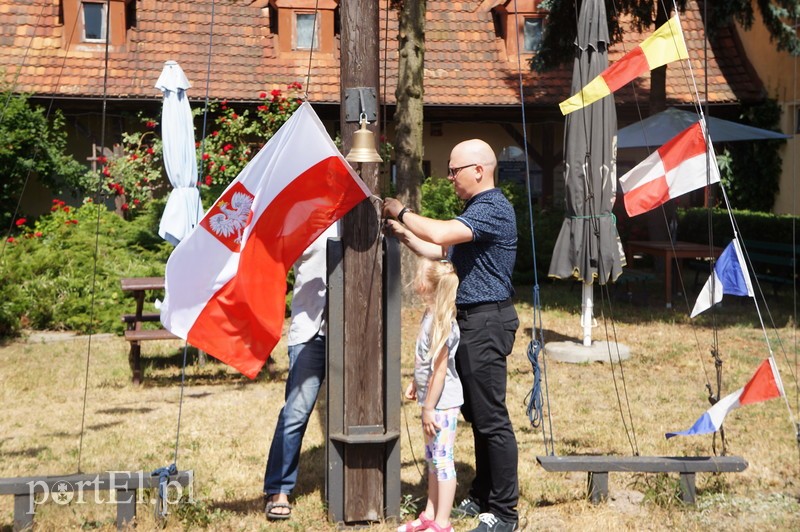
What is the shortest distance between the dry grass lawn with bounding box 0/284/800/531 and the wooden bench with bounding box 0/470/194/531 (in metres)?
0.14

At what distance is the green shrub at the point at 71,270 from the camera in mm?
11812

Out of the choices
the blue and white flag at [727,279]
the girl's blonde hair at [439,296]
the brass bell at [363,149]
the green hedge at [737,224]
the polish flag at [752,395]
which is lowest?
the polish flag at [752,395]

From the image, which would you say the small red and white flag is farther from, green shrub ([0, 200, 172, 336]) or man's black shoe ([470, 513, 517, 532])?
green shrub ([0, 200, 172, 336])

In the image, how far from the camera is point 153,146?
16.2m

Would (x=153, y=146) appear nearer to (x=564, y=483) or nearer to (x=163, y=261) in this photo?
(x=163, y=261)

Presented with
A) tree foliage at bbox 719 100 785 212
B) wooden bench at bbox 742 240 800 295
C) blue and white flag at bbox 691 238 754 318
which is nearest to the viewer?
blue and white flag at bbox 691 238 754 318

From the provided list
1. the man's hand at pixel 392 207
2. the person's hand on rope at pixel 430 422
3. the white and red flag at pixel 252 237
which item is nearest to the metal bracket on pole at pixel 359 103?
the white and red flag at pixel 252 237

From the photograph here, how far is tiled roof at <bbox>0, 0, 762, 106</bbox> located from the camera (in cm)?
1669

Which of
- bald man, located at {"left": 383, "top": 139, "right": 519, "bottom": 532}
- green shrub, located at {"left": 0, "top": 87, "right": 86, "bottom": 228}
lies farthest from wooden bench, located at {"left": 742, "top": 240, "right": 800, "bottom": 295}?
green shrub, located at {"left": 0, "top": 87, "right": 86, "bottom": 228}

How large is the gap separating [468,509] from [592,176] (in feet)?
17.1

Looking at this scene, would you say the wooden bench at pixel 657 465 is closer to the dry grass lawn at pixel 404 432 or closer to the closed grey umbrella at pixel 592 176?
the dry grass lawn at pixel 404 432

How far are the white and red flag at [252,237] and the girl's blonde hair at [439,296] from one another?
600mm

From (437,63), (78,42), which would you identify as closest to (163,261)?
(78,42)

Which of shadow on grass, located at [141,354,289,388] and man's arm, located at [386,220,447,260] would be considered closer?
man's arm, located at [386,220,447,260]
